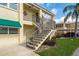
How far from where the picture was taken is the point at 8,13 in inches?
160

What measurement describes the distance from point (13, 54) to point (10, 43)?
309 millimetres

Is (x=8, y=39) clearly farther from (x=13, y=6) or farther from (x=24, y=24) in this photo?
(x=13, y=6)

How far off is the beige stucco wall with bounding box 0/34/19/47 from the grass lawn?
0.88m

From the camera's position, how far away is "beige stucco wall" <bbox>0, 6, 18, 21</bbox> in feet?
13.1

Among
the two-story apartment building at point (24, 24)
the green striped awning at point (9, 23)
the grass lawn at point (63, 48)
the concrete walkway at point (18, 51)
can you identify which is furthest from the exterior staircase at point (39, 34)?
the green striped awning at point (9, 23)

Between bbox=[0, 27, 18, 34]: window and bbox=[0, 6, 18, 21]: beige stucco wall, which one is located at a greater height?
bbox=[0, 6, 18, 21]: beige stucco wall

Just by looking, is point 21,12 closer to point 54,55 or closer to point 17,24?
point 17,24

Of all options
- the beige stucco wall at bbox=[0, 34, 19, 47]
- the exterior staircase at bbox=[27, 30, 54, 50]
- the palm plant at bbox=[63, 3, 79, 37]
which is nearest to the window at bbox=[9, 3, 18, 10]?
the beige stucco wall at bbox=[0, 34, 19, 47]

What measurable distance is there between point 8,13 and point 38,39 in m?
1.09

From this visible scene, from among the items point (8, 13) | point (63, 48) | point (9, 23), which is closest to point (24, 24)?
point (9, 23)

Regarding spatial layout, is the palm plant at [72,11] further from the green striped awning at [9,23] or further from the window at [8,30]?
the window at [8,30]

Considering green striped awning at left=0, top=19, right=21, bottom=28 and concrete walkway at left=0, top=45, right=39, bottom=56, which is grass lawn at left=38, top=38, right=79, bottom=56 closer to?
concrete walkway at left=0, top=45, right=39, bottom=56

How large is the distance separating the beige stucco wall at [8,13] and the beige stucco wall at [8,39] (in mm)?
496

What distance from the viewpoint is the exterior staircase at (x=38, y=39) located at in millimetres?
4070
